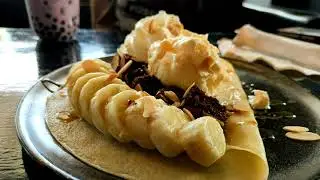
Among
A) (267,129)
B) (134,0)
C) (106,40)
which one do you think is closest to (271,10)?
(134,0)

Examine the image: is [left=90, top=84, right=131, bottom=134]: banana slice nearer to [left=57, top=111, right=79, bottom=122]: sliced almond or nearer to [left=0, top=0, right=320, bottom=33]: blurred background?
[left=57, top=111, right=79, bottom=122]: sliced almond

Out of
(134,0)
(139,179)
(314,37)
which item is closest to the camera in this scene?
(139,179)

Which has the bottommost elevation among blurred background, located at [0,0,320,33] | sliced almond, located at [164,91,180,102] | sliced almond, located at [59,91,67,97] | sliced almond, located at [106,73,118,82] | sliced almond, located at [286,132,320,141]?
Result: blurred background, located at [0,0,320,33]

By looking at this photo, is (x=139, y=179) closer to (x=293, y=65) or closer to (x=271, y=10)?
(x=293, y=65)

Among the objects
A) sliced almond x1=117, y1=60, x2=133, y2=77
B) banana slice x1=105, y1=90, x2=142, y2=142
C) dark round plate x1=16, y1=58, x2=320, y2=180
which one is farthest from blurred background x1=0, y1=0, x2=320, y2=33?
banana slice x1=105, y1=90, x2=142, y2=142

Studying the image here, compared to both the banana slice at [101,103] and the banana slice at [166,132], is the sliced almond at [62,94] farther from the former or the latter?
→ the banana slice at [166,132]
